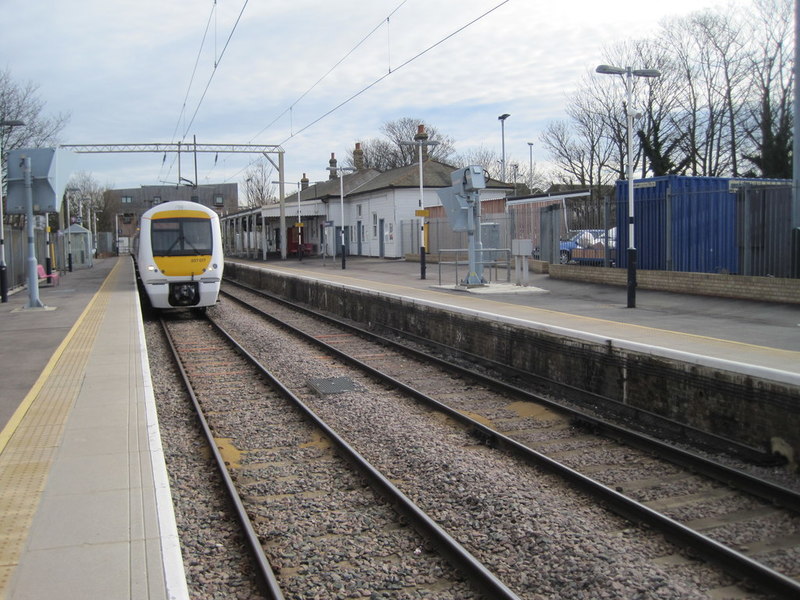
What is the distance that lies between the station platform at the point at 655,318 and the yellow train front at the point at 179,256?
5070 millimetres

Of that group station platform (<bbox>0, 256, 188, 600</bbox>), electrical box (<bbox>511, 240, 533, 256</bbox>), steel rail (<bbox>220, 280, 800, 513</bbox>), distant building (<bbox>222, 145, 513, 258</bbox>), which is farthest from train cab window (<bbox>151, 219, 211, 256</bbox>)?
distant building (<bbox>222, 145, 513, 258</bbox>)

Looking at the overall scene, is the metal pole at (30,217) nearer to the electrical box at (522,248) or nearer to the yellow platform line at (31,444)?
the yellow platform line at (31,444)

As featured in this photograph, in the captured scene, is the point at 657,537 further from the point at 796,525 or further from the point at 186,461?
the point at 186,461

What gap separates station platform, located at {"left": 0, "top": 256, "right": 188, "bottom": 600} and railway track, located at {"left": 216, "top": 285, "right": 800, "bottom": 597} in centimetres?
326

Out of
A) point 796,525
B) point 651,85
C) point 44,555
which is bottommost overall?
point 796,525

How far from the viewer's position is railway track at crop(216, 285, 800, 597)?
4875 millimetres

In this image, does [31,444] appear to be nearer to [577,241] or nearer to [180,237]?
[180,237]

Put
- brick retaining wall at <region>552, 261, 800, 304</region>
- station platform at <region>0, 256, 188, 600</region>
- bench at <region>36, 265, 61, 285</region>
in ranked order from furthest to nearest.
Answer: bench at <region>36, 265, 61, 285</region> → brick retaining wall at <region>552, 261, 800, 304</region> → station platform at <region>0, 256, 188, 600</region>

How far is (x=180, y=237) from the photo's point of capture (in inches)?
744

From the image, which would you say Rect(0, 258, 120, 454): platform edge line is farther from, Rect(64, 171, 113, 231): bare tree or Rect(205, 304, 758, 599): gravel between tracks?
Rect(64, 171, 113, 231): bare tree

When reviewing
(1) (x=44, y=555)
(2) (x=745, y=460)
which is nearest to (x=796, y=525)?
(2) (x=745, y=460)

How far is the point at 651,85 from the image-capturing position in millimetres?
42281

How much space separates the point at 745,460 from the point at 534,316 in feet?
23.7

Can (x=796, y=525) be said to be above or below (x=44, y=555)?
below
